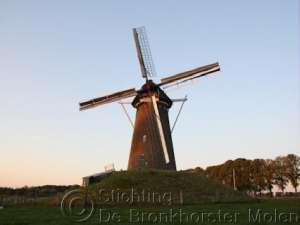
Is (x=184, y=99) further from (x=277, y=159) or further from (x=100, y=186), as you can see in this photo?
(x=277, y=159)

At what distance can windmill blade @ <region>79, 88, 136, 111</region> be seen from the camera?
108 ft

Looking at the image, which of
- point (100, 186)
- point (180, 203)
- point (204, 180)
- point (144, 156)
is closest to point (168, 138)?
point (144, 156)

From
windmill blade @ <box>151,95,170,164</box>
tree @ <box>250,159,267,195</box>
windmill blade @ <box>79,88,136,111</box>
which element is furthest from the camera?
tree @ <box>250,159,267,195</box>

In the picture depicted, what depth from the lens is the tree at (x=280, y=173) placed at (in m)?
51.3

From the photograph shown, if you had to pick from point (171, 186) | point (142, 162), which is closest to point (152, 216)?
point (171, 186)

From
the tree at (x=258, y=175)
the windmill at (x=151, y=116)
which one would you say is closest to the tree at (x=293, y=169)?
the tree at (x=258, y=175)

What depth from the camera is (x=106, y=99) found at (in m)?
32.9

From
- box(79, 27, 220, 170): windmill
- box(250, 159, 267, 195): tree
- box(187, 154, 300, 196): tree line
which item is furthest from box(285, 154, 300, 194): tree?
box(79, 27, 220, 170): windmill

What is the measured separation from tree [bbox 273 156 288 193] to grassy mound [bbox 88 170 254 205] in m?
29.9

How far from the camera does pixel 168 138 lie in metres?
31.3

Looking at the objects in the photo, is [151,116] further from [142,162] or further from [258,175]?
[258,175]

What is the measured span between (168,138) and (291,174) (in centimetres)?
3159

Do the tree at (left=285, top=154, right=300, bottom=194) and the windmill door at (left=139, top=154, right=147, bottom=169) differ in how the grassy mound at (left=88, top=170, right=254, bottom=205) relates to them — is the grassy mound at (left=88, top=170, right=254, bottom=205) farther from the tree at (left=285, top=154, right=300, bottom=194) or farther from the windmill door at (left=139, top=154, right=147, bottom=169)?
the tree at (left=285, top=154, right=300, bottom=194)

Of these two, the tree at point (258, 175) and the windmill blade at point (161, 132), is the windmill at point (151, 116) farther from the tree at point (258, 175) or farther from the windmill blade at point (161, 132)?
the tree at point (258, 175)
